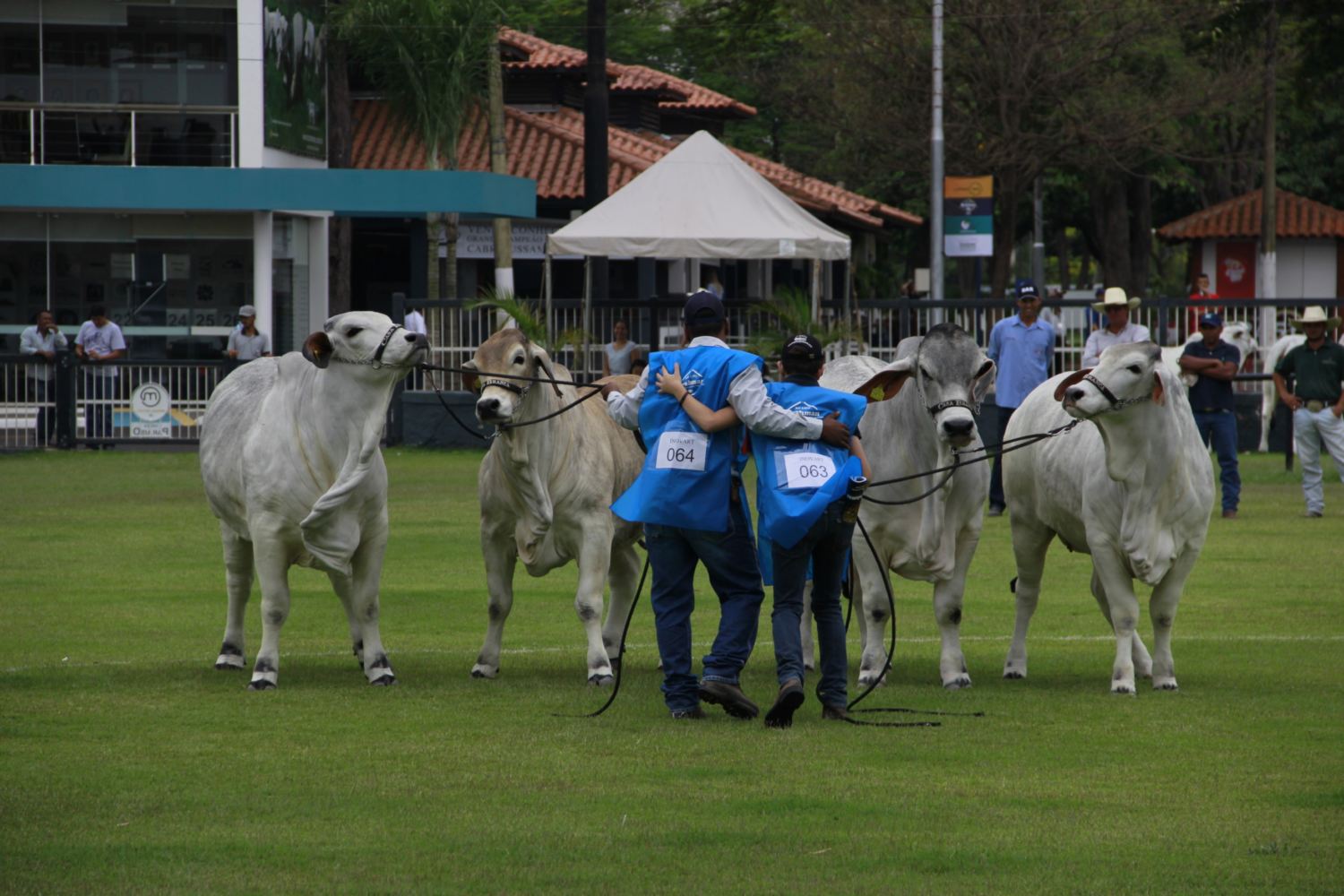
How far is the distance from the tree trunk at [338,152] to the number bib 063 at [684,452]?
34.2 m

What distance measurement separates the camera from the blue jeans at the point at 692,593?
10.2 m

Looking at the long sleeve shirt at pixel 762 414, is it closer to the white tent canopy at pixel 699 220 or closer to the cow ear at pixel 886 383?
the cow ear at pixel 886 383

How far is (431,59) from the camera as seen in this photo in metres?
42.7

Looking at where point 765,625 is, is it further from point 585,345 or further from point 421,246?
point 421,246

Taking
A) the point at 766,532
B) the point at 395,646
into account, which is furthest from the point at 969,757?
the point at 395,646

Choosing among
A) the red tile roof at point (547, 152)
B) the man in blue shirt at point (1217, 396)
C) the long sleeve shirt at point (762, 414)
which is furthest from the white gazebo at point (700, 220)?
the long sleeve shirt at point (762, 414)

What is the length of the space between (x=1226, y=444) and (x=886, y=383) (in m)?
11.0

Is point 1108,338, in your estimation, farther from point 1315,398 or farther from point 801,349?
point 801,349

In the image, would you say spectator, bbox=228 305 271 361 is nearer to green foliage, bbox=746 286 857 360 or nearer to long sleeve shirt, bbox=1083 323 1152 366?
green foliage, bbox=746 286 857 360

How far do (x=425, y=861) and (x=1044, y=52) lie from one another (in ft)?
124

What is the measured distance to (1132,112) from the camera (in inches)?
1700

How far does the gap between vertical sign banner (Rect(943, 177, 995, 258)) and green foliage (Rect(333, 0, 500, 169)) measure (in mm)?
11877

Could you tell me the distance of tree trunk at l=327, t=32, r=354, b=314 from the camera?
44.1 meters

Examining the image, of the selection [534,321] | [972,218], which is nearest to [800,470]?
[534,321]
